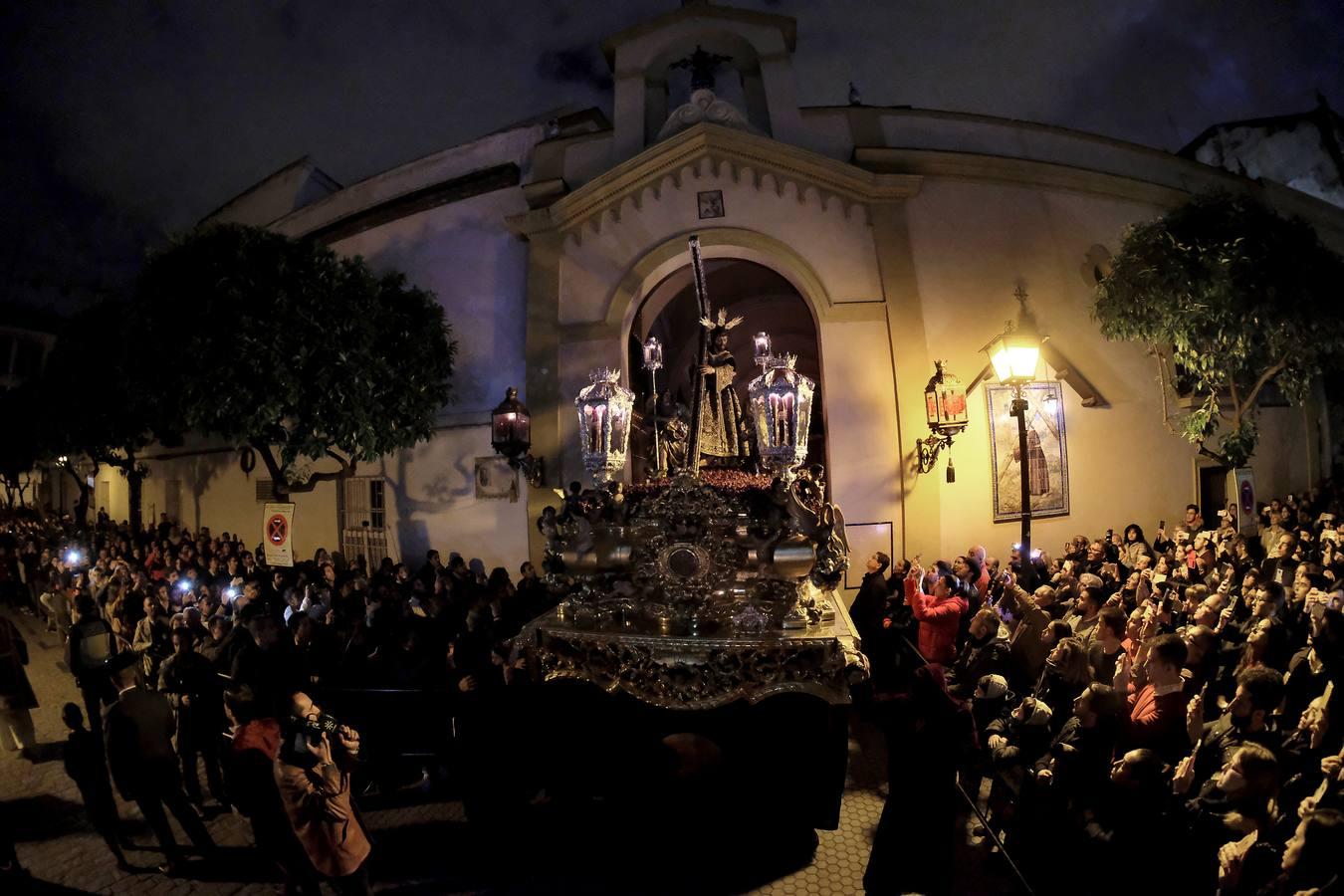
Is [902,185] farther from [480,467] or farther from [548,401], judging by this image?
[480,467]

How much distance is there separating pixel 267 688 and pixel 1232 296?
13154 millimetres

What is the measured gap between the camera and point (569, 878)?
4.66 metres

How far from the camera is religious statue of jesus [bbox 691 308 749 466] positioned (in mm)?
7738

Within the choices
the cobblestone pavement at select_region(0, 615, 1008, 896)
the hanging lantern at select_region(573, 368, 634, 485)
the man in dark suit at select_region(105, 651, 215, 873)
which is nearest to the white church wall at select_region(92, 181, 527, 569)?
the hanging lantern at select_region(573, 368, 634, 485)

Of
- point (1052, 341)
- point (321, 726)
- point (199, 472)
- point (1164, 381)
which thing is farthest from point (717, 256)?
point (199, 472)

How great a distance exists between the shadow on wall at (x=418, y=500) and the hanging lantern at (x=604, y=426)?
7.74m

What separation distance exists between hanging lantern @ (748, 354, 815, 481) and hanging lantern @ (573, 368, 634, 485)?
4.54 ft

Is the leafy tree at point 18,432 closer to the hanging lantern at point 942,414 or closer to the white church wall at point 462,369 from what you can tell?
the white church wall at point 462,369

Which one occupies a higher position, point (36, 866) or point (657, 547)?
point (657, 547)

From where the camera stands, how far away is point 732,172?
12.2 meters

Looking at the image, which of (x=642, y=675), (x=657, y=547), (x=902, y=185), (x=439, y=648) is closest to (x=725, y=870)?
(x=642, y=675)

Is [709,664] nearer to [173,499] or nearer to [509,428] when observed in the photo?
[509,428]

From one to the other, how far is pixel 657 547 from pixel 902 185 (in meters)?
9.71

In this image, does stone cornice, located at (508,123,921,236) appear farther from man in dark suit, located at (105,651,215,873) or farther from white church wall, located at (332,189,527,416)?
man in dark suit, located at (105,651,215,873)
